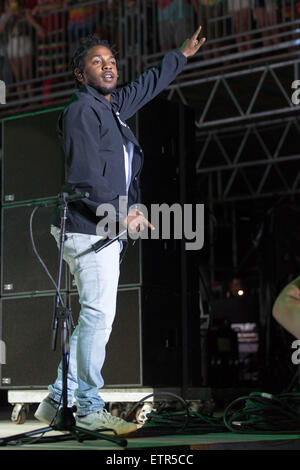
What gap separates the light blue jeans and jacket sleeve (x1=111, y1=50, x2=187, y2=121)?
2.19ft

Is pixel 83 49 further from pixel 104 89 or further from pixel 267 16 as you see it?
pixel 267 16

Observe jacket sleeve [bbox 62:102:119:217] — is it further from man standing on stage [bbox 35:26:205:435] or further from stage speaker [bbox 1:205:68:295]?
stage speaker [bbox 1:205:68:295]

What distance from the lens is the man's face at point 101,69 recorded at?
10.5ft

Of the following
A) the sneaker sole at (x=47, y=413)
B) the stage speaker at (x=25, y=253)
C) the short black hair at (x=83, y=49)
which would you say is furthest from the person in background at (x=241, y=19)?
the sneaker sole at (x=47, y=413)

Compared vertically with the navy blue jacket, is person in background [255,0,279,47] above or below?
above

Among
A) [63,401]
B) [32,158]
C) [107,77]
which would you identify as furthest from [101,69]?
[32,158]

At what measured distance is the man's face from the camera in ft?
10.5

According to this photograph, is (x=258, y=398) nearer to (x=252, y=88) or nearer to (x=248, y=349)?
(x=248, y=349)

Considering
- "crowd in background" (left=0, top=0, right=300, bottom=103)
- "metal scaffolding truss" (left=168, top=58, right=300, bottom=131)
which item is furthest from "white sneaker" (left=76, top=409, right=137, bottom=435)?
"crowd in background" (left=0, top=0, right=300, bottom=103)

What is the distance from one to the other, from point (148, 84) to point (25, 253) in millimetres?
1574

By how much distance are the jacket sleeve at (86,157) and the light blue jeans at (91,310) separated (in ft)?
0.57

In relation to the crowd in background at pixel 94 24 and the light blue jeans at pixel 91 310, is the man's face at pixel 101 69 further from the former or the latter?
the crowd in background at pixel 94 24

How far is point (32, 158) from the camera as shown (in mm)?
4648

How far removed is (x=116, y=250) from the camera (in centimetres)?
312
